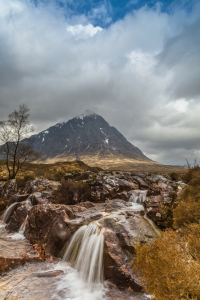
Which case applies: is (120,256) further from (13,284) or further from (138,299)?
(13,284)

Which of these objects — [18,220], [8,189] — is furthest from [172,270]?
[8,189]

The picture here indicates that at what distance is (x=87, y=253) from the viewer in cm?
949

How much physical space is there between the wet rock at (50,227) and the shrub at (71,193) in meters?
5.68

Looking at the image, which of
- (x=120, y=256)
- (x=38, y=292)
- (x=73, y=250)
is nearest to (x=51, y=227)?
(x=73, y=250)

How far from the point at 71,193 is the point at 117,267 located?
14215 mm

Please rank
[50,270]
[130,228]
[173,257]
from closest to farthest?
[173,257]
[50,270]
[130,228]

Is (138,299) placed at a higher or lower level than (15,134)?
lower

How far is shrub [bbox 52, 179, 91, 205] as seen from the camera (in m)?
20.3

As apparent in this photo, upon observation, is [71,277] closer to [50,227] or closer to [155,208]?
[50,227]

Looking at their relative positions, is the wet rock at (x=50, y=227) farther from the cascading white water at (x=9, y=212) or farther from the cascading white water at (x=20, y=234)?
the cascading white water at (x=9, y=212)

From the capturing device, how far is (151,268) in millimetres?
5547

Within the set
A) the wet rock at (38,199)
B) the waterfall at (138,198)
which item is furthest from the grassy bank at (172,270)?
the wet rock at (38,199)

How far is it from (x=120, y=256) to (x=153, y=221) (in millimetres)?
5267

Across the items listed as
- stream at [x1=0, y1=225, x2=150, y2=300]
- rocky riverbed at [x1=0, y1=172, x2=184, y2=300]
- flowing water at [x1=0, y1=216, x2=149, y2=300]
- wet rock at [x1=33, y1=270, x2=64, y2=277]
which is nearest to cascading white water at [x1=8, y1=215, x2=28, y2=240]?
rocky riverbed at [x1=0, y1=172, x2=184, y2=300]
